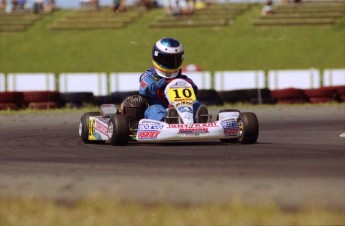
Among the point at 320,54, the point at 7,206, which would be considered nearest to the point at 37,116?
the point at 7,206

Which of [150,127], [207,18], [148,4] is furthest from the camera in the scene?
[148,4]

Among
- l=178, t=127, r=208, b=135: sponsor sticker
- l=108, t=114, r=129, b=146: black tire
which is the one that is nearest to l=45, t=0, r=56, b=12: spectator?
l=108, t=114, r=129, b=146: black tire

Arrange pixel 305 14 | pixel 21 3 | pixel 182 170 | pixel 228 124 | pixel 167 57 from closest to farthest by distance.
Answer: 1. pixel 182 170
2. pixel 228 124
3. pixel 167 57
4. pixel 305 14
5. pixel 21 3

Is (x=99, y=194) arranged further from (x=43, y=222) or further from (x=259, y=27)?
(x=259, y=27)

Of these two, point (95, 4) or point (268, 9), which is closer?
point (268, 9)

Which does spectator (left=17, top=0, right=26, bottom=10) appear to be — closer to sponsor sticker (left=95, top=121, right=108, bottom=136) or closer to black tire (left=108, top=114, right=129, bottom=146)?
sponsor sticker (left=95, top=121, right=108, bottom=136)

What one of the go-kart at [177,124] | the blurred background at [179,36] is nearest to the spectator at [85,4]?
the blurred background at [179,36]

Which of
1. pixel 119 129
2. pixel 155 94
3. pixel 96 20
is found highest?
pixel 155 94

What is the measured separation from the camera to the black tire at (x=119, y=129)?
38.9 ft

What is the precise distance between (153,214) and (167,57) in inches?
258

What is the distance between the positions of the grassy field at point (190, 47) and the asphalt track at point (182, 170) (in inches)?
924

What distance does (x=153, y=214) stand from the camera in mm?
6215

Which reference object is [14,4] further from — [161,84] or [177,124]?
[177,124]

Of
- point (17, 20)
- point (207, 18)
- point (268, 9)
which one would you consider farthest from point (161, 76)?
point (17, 20)
